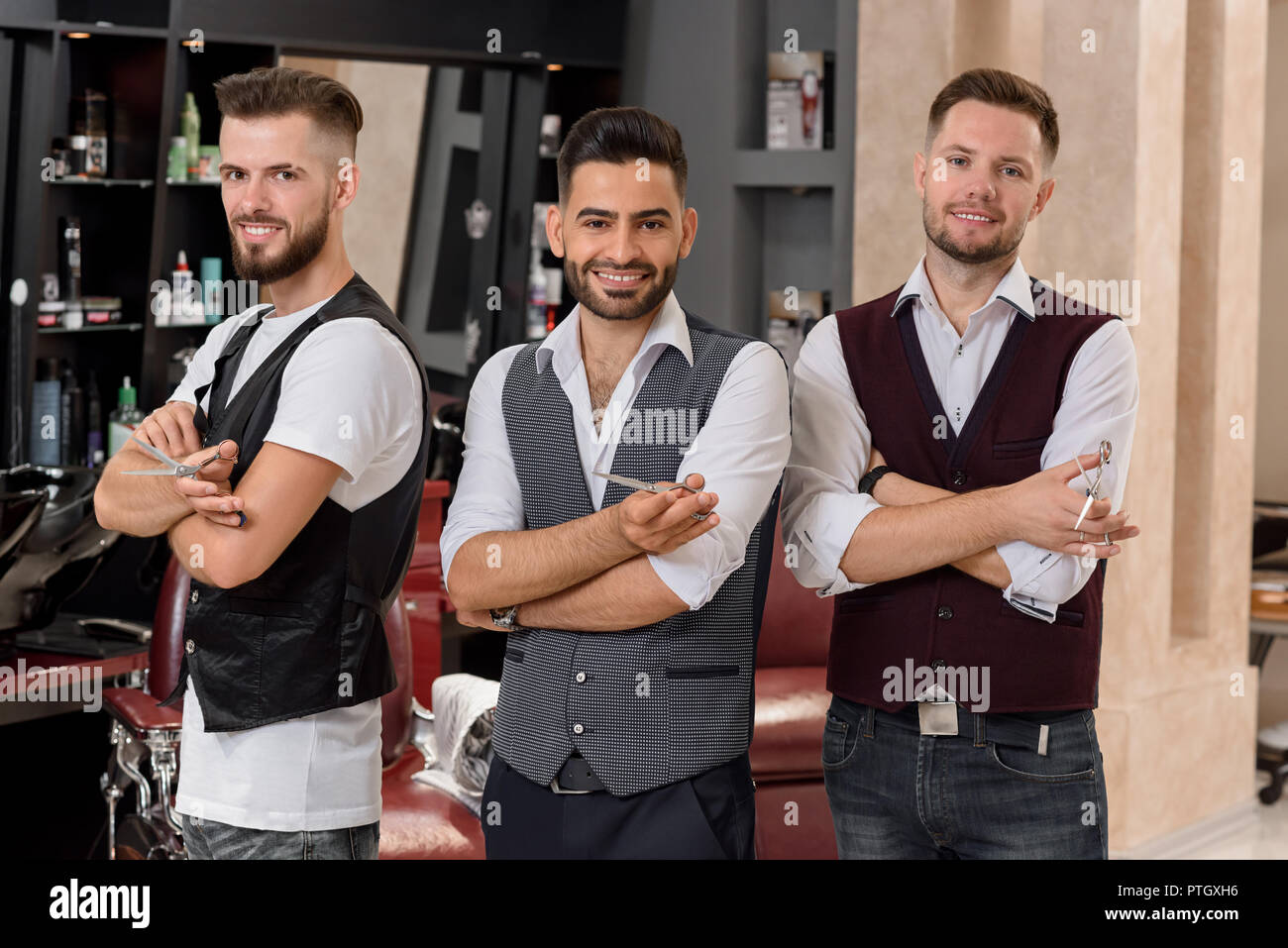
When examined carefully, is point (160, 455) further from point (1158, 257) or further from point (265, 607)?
point (1158, 257)

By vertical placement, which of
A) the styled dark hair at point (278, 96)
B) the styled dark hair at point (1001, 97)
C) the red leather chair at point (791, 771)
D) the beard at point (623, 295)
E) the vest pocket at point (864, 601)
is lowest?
the red leather chair at point (791, 771)

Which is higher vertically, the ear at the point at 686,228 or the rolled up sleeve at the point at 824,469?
the ear at the point at 686,228

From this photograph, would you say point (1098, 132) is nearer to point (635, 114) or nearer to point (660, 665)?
point (635, 114)

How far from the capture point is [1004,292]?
1.86m

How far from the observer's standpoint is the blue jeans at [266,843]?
1.69 m

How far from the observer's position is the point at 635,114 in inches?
69.6

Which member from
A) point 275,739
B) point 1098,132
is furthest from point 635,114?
A: point 1098,132

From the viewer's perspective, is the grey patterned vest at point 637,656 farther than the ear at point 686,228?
No

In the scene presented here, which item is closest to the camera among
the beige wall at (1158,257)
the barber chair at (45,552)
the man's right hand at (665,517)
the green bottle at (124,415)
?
the man's right hand at (665,517)

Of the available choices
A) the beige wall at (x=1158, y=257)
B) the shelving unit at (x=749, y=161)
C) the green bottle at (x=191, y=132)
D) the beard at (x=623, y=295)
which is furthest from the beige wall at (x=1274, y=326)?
the beard at (x=623, y=295)

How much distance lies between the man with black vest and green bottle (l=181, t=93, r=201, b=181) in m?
2.98

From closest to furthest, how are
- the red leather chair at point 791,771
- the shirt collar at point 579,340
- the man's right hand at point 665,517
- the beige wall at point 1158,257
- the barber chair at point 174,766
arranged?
the man's right hand at point 665,517 < the shirt collar at point 579,340 < the barber chair at point 174,766 < the red leather chair at point 791,771 < the beige wall at point 1158,257

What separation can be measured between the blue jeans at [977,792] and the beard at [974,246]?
0.63 metres

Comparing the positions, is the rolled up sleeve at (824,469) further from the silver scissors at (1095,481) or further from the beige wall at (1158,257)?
the beige wall at (1158,257)
